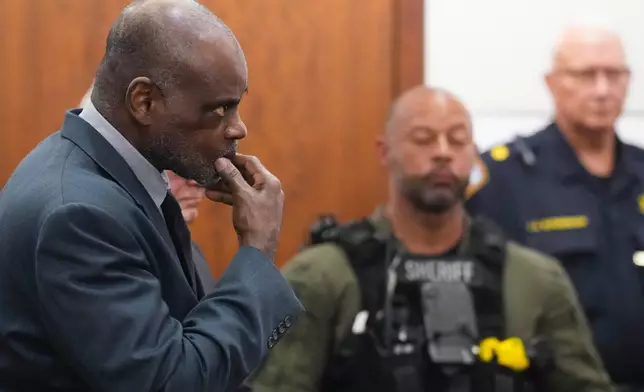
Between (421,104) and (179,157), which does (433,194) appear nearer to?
(421,104)

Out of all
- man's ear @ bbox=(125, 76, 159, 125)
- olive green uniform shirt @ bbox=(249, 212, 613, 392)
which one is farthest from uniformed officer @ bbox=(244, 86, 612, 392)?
man's ear @ bbox=(125, 76, 159, 125)

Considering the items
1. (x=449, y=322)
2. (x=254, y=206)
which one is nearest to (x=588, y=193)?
(x=449, y=322)

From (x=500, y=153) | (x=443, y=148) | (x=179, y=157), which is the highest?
(x=179, y=157)

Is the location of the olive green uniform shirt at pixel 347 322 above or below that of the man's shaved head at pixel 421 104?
below

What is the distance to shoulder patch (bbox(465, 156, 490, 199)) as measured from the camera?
8.41 feet

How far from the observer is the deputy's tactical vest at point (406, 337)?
2.03m

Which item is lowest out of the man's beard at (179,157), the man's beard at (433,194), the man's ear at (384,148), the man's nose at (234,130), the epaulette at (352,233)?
the epaulette at (352,233)

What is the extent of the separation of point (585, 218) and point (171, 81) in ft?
5.74

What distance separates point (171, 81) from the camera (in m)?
0.95

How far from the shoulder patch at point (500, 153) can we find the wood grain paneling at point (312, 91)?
0.34 m

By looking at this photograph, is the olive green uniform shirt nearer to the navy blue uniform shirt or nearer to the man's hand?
the navy blue uniform shirt

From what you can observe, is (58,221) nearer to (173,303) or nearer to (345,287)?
(173,303)

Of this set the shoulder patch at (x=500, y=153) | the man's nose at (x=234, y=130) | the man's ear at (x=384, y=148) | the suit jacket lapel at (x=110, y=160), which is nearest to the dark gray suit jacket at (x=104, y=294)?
the suit jacket lapel at (x=110, y=160)

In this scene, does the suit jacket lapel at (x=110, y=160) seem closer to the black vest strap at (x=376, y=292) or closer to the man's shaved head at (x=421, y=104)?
the black vest strap at (x=376, y=292)
